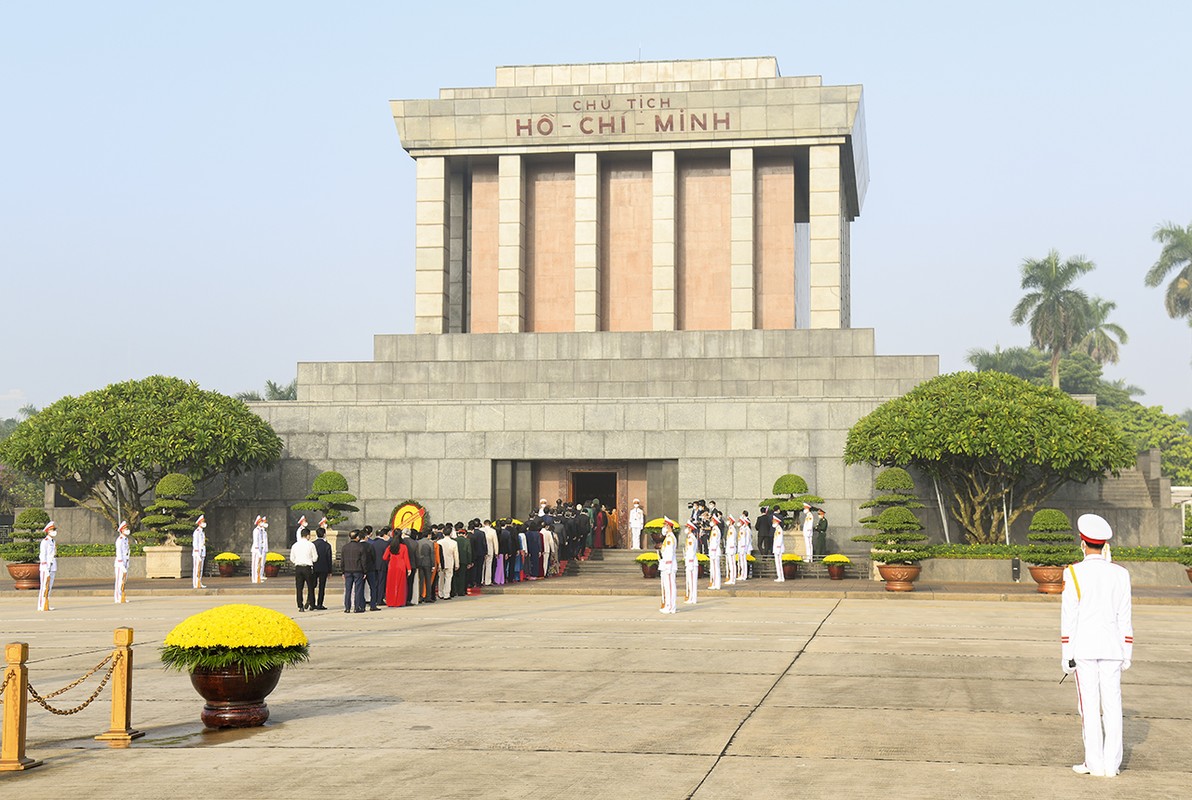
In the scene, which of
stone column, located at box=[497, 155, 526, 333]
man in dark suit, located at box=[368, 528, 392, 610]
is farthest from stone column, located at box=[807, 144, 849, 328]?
man in dark suit, located at box=[368, 528, 392, 610]

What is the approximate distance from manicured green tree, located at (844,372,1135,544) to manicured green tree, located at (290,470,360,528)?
14767 mm

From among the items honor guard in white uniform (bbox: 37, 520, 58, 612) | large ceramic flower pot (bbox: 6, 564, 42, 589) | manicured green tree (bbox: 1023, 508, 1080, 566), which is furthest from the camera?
large ceramic flower pot (bbox: 6, 564, 42, 589)

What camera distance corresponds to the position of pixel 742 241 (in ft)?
160

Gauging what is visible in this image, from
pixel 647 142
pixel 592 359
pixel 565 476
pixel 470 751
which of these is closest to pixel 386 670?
pixel 470 751

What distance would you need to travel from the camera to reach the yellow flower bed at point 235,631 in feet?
40.1

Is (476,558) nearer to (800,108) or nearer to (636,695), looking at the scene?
(636,695)

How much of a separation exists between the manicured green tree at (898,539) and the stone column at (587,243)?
61.0 ft

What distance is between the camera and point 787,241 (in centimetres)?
4984

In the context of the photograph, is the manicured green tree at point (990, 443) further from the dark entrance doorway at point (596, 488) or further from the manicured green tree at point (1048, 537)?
the dark entrance doorway at point (596, 488)

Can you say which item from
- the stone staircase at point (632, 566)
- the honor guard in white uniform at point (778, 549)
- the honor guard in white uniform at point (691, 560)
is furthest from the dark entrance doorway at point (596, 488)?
the honor guard in white uniform at point (691, 560)

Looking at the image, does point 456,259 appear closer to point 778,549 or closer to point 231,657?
point 778,549

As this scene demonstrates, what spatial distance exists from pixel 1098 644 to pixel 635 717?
4.37 meters

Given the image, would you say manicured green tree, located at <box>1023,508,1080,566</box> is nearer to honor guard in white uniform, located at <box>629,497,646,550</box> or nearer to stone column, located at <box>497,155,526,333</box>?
honor guard in white uniform, located at <box>629,497,646,550</box>

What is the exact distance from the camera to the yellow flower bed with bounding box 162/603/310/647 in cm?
1223
